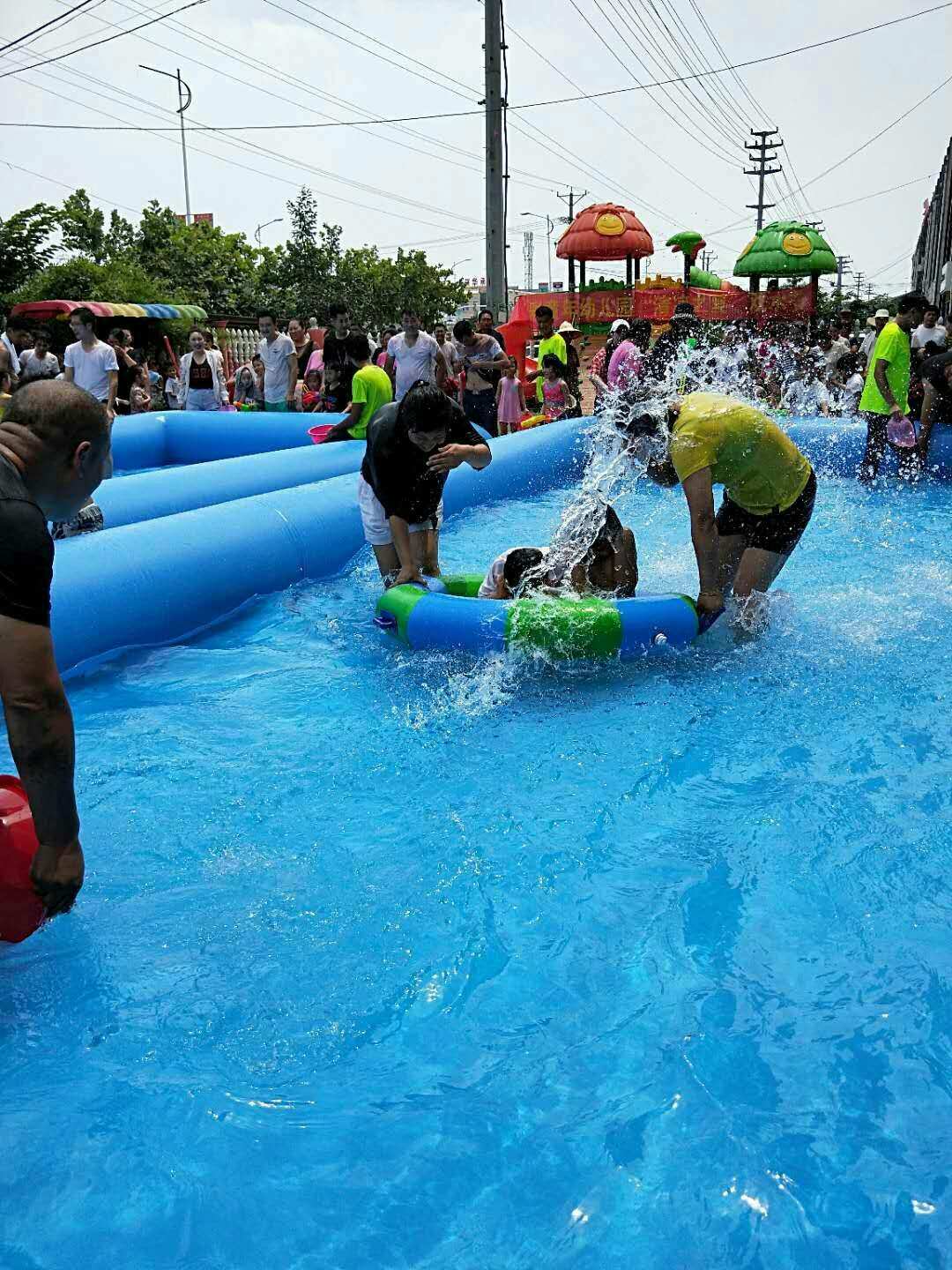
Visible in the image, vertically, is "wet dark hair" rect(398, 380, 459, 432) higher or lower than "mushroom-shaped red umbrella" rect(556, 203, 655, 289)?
lower

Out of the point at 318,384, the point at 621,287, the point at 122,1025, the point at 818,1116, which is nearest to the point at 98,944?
the point at 122,1025

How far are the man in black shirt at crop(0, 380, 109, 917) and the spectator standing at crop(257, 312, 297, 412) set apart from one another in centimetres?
971

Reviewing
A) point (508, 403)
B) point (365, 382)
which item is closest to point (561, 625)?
point (365, 382)

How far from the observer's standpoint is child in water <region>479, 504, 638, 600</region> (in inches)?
201

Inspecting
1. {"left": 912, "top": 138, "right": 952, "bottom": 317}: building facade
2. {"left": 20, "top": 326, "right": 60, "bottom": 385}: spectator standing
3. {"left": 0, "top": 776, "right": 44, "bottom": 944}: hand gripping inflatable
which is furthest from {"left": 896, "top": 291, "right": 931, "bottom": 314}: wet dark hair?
{"left": 912, "top": 138, "right": 952, "bottom": 317}: building facade

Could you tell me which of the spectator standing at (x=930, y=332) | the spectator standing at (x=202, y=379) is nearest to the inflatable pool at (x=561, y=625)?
the spectator standing at (x=930, y=332)

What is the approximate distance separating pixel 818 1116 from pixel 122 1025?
1703 mm

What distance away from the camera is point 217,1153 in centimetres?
222

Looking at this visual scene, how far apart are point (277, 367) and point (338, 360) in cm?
117

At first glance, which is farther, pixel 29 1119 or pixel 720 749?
pixel 720 749

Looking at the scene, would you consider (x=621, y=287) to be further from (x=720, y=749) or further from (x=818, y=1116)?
(x=818, y=1116)

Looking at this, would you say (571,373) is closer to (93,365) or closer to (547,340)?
(547,340)

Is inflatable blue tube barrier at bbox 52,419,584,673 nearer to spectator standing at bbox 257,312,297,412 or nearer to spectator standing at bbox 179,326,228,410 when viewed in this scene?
spectator standing at bbox 257,312,297,412

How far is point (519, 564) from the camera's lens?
515 cm
